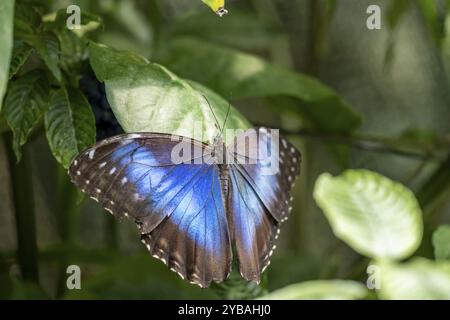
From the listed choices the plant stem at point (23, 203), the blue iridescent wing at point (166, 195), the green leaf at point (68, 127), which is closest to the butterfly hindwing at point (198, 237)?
the blue iridescent wing at point (166, 195)

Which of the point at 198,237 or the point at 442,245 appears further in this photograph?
the point at 198,237

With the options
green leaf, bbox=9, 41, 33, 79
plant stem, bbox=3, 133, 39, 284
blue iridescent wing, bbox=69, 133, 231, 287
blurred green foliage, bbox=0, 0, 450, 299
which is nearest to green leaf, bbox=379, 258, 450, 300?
blurred green foliage, bbox=0, 0, 450, 299

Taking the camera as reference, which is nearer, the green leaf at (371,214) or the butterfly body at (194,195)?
the green leaf at (371,214)

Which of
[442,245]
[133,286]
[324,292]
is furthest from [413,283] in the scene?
[133,286]

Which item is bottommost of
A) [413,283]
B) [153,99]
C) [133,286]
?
[133,286]

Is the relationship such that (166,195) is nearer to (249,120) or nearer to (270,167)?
(270,167)

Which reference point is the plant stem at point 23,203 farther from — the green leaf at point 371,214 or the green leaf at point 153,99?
the green leaf at point 371,214

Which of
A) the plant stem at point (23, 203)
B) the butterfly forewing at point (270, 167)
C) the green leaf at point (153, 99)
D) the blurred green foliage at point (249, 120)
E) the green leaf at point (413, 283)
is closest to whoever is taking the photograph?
the green leaf at point (413, 283)
